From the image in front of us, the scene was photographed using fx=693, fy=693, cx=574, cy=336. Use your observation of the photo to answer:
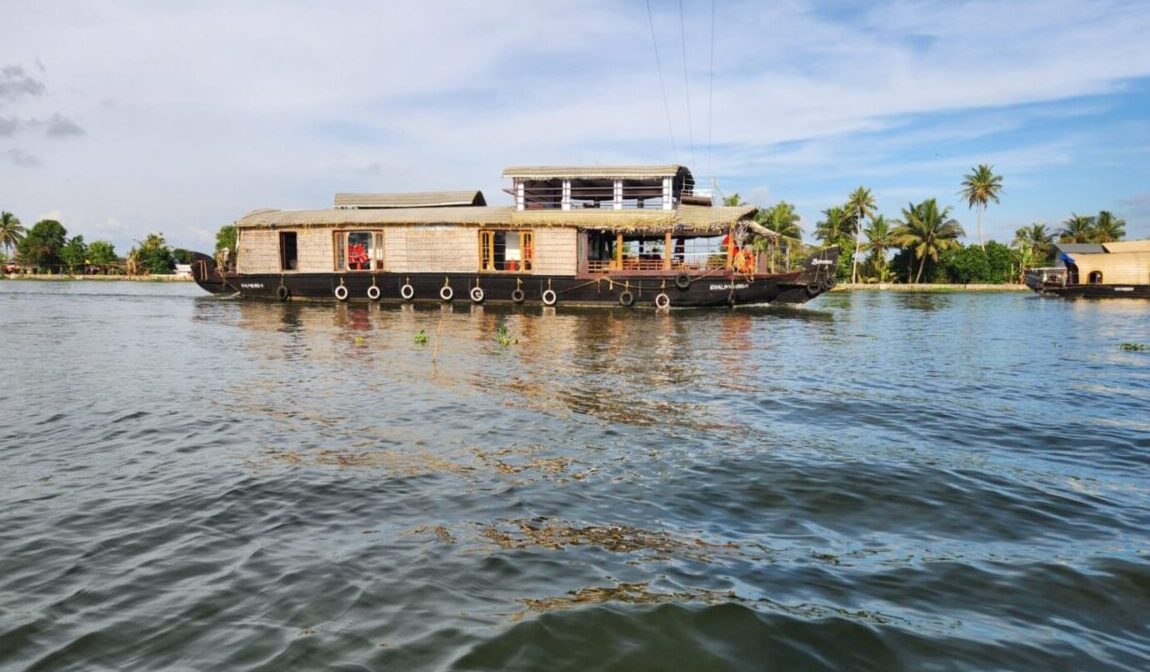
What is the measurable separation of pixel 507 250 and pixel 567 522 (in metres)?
26.9

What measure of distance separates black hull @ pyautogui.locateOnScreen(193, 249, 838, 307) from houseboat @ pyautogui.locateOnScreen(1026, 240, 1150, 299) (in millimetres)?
27705

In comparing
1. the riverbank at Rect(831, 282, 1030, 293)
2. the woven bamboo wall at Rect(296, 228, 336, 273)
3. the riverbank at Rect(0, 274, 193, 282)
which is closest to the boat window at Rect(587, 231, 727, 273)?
the woven bamboo wall at Rect(296, 228, 336, 273)

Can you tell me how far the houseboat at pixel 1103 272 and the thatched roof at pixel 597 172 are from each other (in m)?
31.0

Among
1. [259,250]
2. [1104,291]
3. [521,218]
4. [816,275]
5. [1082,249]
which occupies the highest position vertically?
[521,218]

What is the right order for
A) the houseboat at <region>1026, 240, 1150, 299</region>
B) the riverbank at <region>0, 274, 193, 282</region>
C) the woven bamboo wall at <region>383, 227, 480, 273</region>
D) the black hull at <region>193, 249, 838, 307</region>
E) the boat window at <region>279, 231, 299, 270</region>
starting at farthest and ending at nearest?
the riverbank at <region>0, 274, 193, 282</region> < the houseboat at <region>1026, 240, 1150, 299</region> < the boat window at <region>279, 231, 299, 270</region> < the woven bamboo wall at <region>383, 227, 480, 273</region> < the black hull at <region>193, 249, 838, 307</region>

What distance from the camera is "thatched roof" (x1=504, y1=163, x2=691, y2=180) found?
30.1 meters

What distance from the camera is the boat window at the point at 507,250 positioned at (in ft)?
101

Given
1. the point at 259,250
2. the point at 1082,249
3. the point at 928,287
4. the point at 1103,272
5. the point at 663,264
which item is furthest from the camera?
the point at 928,287

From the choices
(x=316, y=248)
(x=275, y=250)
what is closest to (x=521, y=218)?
(x=316, y=248)

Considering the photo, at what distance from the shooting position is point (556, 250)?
29.8m

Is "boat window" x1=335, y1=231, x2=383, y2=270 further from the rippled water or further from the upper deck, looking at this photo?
the rippled water

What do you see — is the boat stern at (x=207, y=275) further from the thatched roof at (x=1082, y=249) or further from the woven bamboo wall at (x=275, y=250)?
the thatched roof at (x=1082, y=249)

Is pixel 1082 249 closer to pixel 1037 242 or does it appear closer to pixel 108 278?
pixel 1037 242

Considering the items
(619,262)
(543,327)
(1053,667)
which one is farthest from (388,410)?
Result: (619,262)
